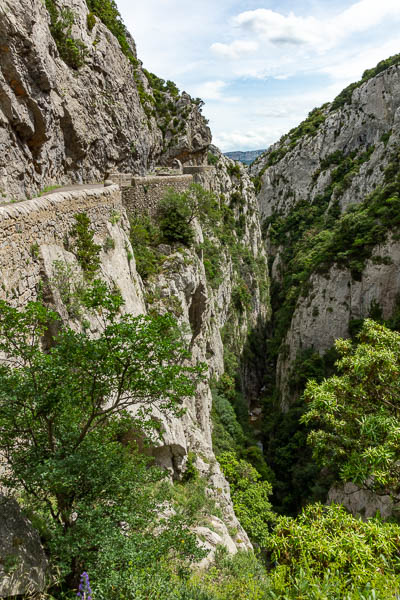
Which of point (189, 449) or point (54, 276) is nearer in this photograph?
point (54, 276)

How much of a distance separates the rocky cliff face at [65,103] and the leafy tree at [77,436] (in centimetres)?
1244

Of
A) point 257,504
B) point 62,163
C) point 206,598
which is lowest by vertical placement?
point 257,504

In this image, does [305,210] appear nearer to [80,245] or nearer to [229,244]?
[229,244]

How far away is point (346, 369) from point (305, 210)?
65290mm

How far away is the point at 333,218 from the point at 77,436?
208 ft

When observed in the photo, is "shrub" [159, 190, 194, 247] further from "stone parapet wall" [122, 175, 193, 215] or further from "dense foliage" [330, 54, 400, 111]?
"dense foliage" [330, 54, 400, 111]

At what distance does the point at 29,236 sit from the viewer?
303 inches

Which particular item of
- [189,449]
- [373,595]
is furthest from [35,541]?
[189,449]

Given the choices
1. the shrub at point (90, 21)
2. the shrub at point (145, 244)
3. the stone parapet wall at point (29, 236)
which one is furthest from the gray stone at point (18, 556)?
the shrub at point (90, 21)

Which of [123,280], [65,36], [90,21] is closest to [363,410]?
[123,280]

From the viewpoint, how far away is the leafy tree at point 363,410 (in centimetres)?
821

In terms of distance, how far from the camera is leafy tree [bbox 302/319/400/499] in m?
8.21

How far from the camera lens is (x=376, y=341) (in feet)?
33.4

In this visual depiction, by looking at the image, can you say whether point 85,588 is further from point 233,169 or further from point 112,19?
point 233,169
